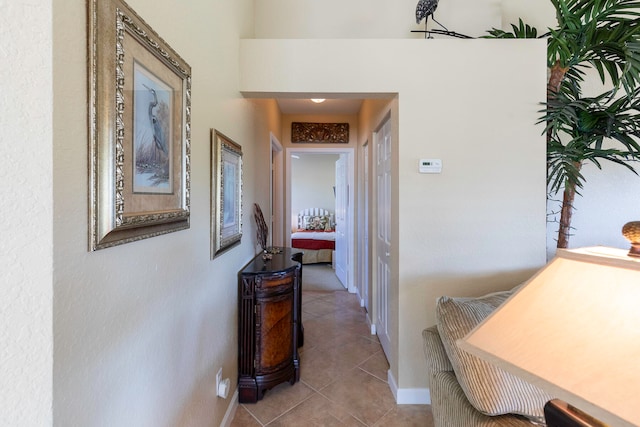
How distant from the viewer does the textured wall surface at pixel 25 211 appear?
0.47 m

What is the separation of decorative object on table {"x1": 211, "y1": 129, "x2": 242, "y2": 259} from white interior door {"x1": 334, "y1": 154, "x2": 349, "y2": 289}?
2.46 metres

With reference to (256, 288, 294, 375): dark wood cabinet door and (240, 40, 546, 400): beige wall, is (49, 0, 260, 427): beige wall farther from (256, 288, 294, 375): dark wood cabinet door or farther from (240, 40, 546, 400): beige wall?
(240, 40, 546, 400): beige wall

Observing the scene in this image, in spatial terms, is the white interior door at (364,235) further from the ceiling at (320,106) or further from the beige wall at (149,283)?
the beige wall at (149,283)

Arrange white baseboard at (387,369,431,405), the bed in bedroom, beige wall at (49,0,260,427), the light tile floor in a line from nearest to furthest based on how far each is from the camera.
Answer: beige wall at (49,0,260,427), the light tile floor, white baseboard at (387,369,431,405), the bed in bedroom

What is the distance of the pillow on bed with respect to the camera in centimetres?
685

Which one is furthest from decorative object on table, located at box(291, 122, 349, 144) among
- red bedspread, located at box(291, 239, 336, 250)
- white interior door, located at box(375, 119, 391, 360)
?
red bedspread, located at box(291, 239, 336, 250)

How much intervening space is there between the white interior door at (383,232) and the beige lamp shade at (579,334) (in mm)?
1657

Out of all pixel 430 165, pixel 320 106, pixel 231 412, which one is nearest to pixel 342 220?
pixel 320 106

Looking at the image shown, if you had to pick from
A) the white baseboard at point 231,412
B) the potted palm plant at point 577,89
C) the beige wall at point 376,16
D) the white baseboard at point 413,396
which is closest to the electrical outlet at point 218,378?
the white baseboard at point 231,412

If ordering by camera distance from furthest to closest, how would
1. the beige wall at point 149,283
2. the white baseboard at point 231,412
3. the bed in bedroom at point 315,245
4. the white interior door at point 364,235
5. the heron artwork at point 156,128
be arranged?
1. the bed in bedroom at point 315,245
2. the white interior door at point 364,235
3. the white baseboard at point 231,412
4. the heron artwork at point 156,128
5. the beige wall at point 149,283

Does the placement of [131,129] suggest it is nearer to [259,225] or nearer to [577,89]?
[259,225]

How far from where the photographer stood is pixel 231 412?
5.76 feet

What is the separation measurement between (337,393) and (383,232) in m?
1.31

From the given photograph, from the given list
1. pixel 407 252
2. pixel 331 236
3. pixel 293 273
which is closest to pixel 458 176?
pixel 407 252
